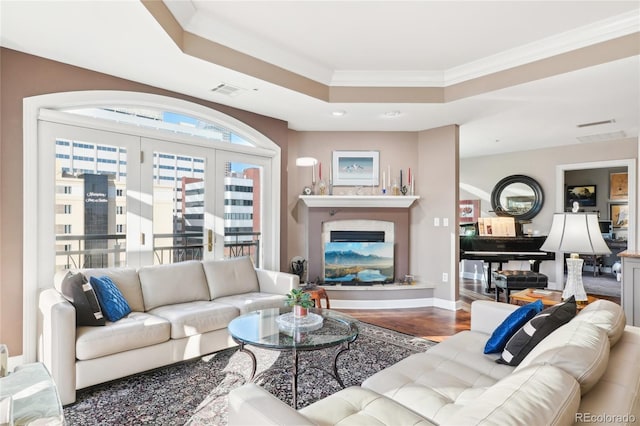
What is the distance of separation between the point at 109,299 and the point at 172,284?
0.65 m

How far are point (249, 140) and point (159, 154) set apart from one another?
3.85 feet

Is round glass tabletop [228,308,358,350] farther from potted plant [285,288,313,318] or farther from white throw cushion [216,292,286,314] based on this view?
white throw cushion [216,292,286,314]

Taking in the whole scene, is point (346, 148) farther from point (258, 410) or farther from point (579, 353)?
point (258, 410)

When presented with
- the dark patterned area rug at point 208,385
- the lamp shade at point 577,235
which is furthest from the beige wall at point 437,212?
the lamp shade at point 577,235

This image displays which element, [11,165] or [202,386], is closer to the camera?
[202,386]

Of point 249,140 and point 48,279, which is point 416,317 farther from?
point 48,279

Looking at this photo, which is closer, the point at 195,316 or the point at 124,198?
the point at 195,316

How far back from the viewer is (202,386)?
102 inches

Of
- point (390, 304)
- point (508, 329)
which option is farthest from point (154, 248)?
point (508, 329)

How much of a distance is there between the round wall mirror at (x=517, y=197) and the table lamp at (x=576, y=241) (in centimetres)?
442

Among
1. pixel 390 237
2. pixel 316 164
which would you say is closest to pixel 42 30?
pixel 316 164

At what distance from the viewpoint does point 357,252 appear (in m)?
5.28

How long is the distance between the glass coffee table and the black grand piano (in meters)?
3.92

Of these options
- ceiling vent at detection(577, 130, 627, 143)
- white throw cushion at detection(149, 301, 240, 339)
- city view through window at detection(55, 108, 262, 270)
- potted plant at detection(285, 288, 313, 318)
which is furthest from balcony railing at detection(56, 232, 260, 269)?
ceiling vent at detection(577, 130, 627, 143)
